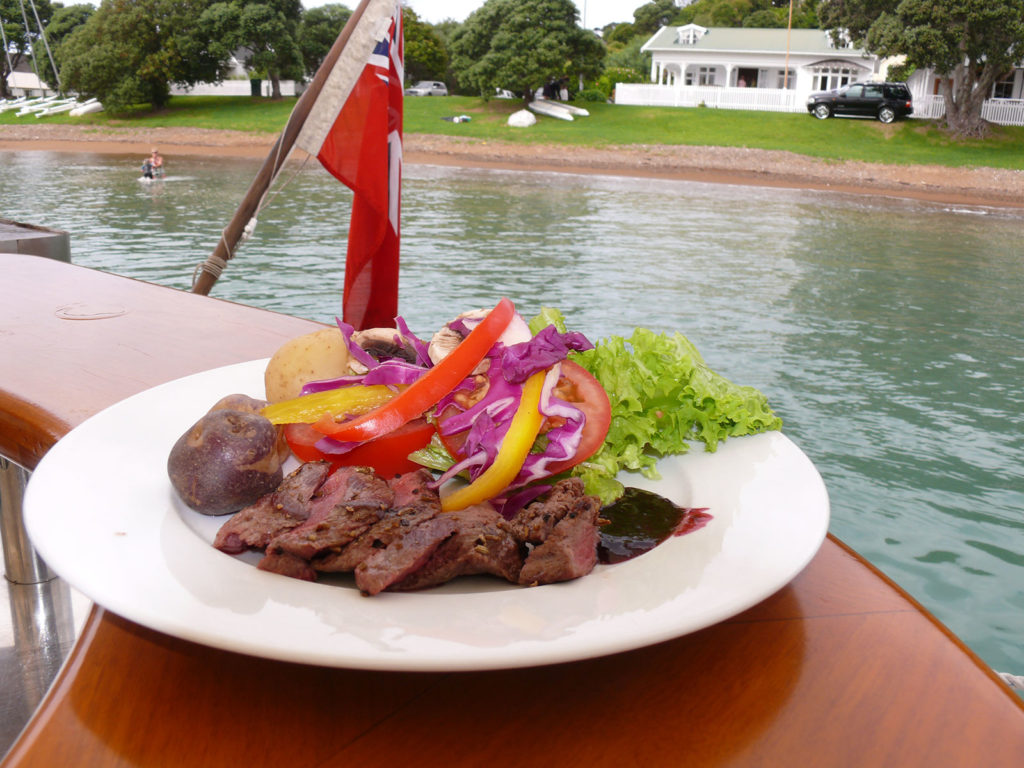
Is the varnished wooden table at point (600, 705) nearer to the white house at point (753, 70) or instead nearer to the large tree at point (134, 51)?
the white house at point (753, 70)

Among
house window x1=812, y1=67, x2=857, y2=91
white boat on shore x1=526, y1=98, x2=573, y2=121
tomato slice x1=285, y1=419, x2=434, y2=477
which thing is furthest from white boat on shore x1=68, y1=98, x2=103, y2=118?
tomato slice x1=285, y1=419, x2=434, y2=477

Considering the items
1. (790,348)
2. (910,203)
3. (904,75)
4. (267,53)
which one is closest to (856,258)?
(790,348)

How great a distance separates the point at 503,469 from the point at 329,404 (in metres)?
0.47

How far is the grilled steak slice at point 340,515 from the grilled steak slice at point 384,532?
1 centimetres

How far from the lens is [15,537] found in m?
2.94

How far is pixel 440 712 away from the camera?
0.97 meters

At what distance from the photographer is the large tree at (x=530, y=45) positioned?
43.8 metres

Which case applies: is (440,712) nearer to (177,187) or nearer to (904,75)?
(177,187)

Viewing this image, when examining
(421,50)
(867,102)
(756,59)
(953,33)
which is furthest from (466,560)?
(421,50)

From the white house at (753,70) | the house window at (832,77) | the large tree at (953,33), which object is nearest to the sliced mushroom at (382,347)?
the large tree at (953,33)

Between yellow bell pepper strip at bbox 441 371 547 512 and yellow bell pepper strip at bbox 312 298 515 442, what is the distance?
0.51 ft

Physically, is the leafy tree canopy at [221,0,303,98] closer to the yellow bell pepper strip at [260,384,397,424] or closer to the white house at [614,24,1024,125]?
the white house at [614,24,1024,125]

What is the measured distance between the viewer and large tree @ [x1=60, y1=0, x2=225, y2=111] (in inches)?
1918

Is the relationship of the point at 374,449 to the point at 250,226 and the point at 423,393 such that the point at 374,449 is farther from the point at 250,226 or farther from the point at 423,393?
the point at 250,226
